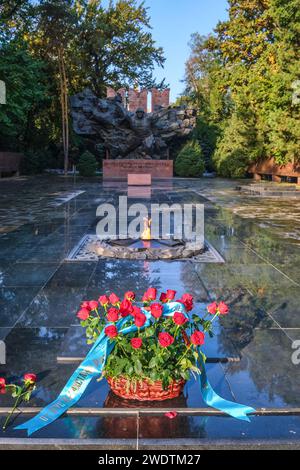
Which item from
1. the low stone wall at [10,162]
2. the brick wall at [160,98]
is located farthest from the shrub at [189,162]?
the low stone wall at [10,162]

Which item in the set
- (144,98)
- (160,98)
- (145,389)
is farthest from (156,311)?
(144,98)

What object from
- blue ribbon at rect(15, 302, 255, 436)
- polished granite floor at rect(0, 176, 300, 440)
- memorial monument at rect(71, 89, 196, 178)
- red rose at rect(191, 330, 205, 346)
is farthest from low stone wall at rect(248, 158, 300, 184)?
red rose at rect(191, 330, 205, 346)

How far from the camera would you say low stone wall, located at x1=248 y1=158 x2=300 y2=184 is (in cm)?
2814

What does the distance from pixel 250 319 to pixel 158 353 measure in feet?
7.00

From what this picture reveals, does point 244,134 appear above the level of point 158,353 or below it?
above

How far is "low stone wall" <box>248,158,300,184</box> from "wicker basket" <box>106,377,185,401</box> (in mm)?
25725

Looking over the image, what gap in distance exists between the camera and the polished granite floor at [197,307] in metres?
2.92

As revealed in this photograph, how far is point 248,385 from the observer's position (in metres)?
3.44

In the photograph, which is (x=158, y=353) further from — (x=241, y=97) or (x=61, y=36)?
(x=61, y=36)

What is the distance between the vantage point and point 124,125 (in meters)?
38.5

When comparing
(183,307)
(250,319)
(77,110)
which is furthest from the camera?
(77,110)

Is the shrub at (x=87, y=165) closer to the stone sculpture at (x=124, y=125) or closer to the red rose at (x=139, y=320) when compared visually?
the stone sculpture at (x=124, y=125)

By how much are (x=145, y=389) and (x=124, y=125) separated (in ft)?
121
